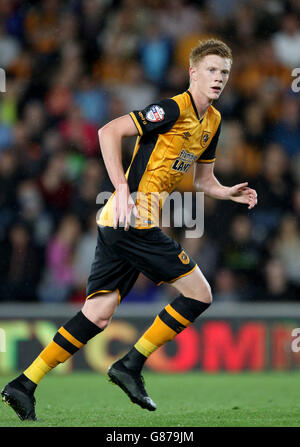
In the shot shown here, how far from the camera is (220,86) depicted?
479cm

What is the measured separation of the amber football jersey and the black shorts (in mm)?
81

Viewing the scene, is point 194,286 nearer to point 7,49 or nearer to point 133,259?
point 133,259

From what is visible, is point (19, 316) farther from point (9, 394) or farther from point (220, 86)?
point (220, 86)

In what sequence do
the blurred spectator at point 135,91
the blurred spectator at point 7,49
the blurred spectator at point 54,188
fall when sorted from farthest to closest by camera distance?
the blurred spectator at point 7,49, the blurred spectator at point 135,91, the blurred spectator at point 54,188

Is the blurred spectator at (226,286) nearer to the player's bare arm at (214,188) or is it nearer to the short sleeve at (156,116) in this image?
the player's bare arm at (214,188)

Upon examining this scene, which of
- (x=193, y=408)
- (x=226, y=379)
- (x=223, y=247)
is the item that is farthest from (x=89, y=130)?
(x=193, y=408)

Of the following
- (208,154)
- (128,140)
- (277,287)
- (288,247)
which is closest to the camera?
(208,154)

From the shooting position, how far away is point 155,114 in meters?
4.71

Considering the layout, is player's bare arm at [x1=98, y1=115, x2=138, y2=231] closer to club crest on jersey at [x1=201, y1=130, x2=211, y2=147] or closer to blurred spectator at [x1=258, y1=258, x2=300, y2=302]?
club crest on jersey at [x1=201, y1=130, x2=211, y2=147]

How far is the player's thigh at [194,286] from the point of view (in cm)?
476

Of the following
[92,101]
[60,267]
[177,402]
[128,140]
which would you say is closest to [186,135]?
[177,402]

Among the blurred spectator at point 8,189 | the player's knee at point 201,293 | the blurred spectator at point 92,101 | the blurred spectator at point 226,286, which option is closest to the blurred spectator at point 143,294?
the blurred spectator at point 226,286

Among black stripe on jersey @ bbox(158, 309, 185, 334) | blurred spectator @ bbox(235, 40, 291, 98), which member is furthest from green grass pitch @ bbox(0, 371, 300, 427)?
blurred spectator @ bbox(235, 40, 291, 98)

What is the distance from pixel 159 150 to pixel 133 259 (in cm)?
62
